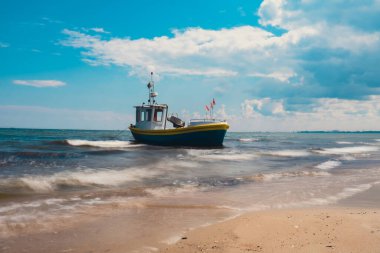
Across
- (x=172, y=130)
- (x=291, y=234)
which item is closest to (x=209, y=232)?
(x=291, y=234)

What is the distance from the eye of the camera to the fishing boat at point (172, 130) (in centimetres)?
3048

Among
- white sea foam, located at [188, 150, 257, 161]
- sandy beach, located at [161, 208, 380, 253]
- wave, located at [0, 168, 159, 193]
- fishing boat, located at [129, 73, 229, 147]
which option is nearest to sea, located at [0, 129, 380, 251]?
wave, located at [0, 168, 159, 193]

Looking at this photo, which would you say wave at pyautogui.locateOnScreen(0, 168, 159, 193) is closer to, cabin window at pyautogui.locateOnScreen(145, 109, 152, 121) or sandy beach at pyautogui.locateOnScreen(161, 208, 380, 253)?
sandy beach at pyautogui.locateOnScreen(161, 208, 380, 253)

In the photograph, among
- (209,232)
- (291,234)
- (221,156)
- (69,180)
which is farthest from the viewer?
(221,156)

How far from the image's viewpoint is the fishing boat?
3048cm

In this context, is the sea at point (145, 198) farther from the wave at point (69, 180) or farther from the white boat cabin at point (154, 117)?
the white boat cabin at point (154, 117)

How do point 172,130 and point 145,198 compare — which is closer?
point 145,198

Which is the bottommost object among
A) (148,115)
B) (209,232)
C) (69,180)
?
(69,180)

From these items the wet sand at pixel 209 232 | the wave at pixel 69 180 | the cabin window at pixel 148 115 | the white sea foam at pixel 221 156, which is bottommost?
the wave at pixel 69 180

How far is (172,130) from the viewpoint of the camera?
3117cm

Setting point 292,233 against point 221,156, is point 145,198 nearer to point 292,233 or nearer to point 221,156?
point 292,233

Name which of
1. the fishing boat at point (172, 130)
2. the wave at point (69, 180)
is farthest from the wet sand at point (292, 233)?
the fishing boat at point (172, 130)

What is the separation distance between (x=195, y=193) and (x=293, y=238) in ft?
15.1

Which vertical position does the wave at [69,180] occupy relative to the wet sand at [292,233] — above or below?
below
